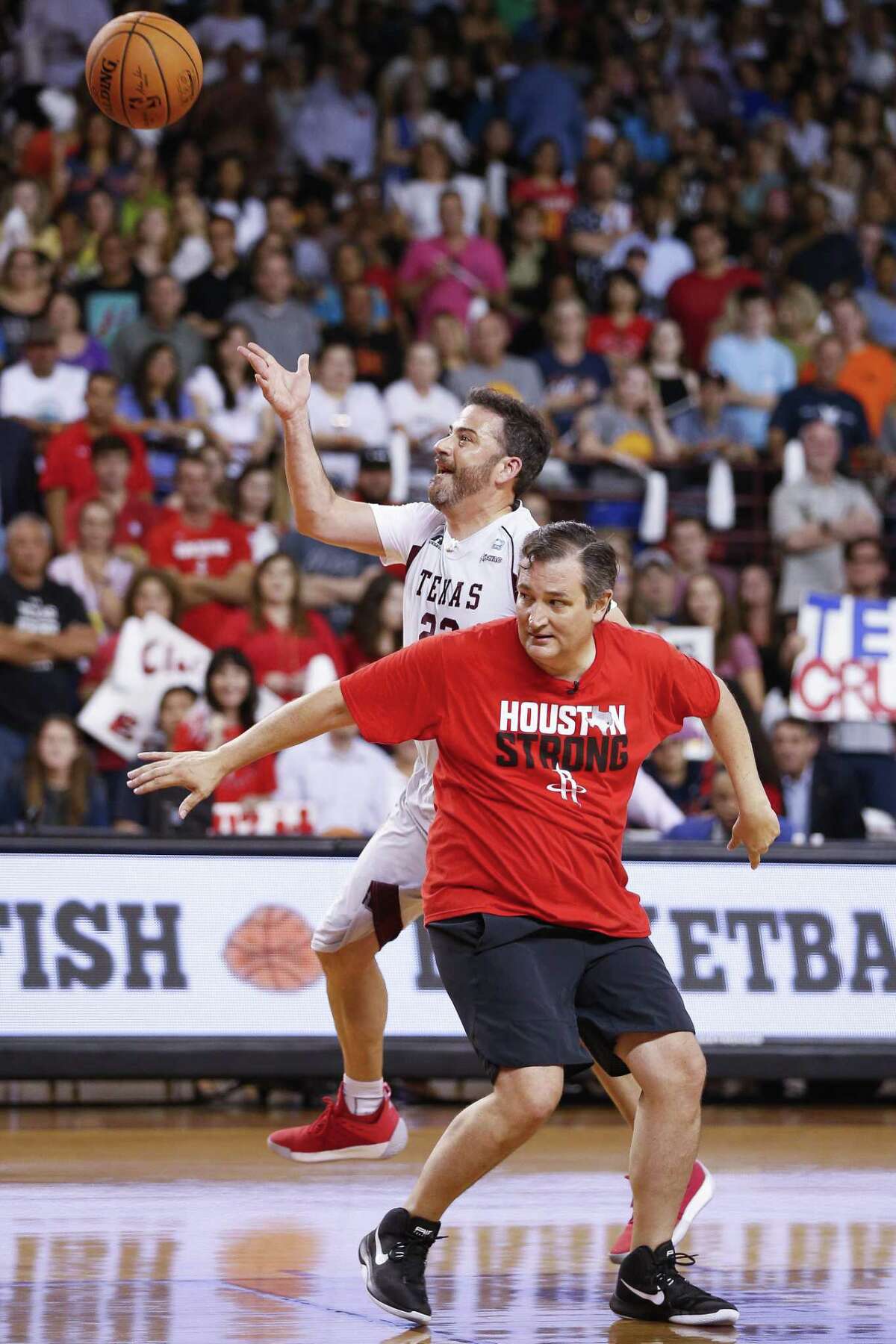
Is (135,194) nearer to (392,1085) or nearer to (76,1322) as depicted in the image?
(392,1085)

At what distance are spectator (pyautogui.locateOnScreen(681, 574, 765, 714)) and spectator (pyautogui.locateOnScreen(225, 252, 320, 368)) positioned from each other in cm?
363

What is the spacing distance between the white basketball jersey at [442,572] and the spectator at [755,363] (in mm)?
9573

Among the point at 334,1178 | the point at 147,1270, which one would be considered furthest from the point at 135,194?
the point at 147,1270

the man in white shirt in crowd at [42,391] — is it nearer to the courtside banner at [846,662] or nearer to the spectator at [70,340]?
the spectator at [70,340]

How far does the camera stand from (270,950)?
1065 centimetres

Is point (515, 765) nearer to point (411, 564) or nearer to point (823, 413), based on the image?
point (411, 564)

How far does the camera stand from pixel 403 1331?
5633 mm

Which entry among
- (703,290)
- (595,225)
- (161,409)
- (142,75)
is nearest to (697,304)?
(703,290)

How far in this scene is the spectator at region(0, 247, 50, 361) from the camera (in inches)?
582

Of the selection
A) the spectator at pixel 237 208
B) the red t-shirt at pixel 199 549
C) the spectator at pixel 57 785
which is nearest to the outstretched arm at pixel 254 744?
the spectator at pixel 57 785

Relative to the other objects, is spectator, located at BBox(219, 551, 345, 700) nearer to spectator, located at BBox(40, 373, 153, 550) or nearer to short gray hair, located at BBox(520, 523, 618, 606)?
spectator, located at BBox(40, 373, 153, 550)

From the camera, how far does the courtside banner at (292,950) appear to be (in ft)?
34.3

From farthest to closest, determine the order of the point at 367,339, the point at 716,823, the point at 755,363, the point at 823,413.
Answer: the point at 755,363 → the point at 823,413 → the point at 367,339 → the point at 716,823

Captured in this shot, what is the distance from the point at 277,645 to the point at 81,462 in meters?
2.20
